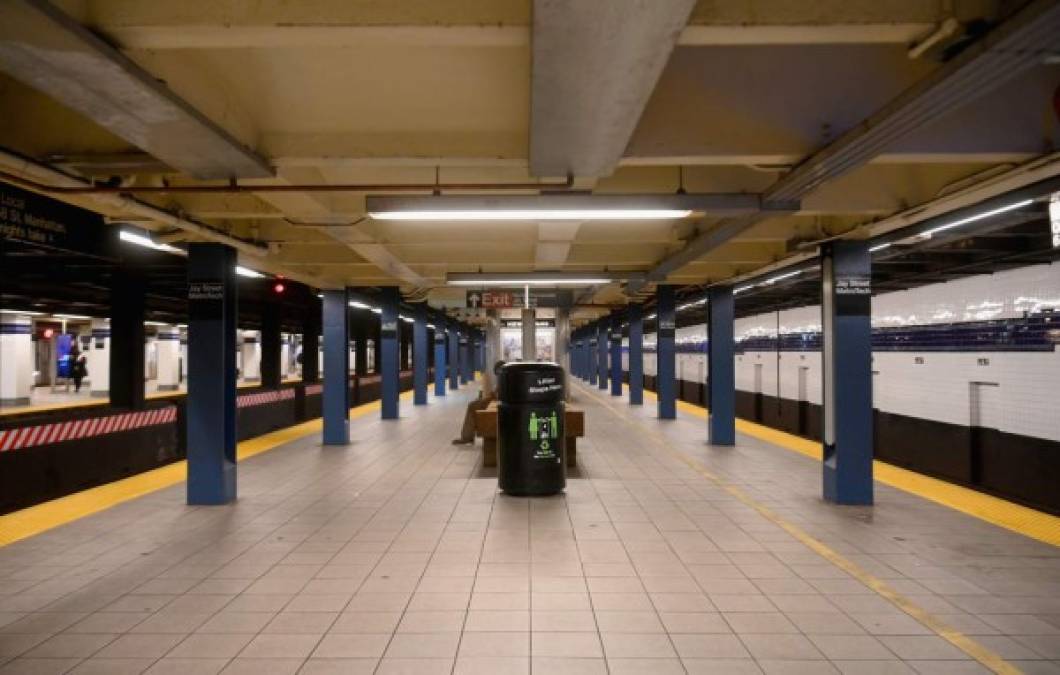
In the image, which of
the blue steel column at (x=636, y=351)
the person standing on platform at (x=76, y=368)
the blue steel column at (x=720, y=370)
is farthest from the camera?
the person standing on platform at (x=76, y=368)

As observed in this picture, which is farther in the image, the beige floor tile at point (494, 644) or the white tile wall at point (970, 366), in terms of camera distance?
the white tile wall at point (970, 366)

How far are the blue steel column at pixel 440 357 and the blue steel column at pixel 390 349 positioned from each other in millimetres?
8024

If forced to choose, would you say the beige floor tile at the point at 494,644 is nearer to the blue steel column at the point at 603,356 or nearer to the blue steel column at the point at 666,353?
the blue steel column at the point at 666,353

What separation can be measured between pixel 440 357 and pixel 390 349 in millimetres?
9779

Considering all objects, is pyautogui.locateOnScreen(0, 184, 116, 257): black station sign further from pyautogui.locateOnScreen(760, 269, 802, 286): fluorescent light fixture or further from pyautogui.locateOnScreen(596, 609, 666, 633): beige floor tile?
pyautogui.locateOnScreen(760, 269, 802, 286): fluorescent light fixture

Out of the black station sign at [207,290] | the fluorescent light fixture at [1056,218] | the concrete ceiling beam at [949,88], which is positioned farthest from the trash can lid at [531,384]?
the fluorescent light fixture at [1056,218]

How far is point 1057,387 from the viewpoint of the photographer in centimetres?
664

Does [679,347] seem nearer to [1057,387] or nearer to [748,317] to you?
[748,317]

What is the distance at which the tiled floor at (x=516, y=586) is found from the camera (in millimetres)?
3705

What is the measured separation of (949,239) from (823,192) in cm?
189

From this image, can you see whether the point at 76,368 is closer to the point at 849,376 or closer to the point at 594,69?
the point at 849,376

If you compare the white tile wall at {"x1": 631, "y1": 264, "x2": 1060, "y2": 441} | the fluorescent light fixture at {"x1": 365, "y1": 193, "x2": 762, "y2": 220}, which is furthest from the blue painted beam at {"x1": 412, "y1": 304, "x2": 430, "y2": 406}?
the fluorescent light fixture at {"x1": 365, "y1": 193, "x2": 762, "y2": 220}

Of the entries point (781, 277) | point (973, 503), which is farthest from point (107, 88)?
point (781, 277)

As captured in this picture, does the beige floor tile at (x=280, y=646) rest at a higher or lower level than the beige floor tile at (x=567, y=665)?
lower
